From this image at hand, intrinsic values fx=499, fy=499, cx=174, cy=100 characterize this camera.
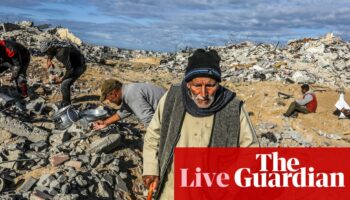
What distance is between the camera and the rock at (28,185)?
17.5ft

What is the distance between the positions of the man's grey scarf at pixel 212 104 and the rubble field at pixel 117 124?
2.57m

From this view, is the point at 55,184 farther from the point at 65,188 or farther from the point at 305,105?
the point at 305,105

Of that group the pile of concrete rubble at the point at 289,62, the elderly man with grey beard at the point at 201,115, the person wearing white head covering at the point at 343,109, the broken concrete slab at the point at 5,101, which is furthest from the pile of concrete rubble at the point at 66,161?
the pile of concrete rubble at the point at 289,62

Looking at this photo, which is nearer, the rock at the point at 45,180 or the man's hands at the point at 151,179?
the man's hands at the point at 151,179

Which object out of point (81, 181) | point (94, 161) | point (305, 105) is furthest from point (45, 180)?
point (305, 105)

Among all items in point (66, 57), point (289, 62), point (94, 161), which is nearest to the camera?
point (94, 161)

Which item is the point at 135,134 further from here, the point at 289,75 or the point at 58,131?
the point at 289,75

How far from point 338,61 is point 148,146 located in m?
19.4

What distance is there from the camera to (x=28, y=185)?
17.7 feet

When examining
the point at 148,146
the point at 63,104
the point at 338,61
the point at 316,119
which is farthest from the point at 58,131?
the point at 338,61

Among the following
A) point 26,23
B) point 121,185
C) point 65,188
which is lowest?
point 121,185

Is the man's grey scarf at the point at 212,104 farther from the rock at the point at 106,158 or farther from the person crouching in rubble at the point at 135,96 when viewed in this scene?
the rock at the point at 106,158

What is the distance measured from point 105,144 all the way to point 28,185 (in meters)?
1.52

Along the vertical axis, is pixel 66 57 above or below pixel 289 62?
below
